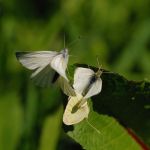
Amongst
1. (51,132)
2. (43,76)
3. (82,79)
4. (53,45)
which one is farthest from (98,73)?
(53,45)

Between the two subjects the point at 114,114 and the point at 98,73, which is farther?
the point at 114,114

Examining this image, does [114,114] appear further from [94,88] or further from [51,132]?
[51,132]

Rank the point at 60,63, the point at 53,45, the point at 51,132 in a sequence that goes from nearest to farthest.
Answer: the point at 60,63 → the point at 51,132 → the point at 53,45

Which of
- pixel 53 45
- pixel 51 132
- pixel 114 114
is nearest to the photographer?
pixel 114 114

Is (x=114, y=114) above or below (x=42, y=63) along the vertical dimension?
below

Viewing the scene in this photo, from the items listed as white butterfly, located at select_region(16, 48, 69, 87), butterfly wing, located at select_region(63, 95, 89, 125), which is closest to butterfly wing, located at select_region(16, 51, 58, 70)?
white butterfly, located at select_region(16, 48, 69, 87)

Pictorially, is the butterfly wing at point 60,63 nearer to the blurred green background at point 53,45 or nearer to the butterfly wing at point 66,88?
the butterfly wing at point 66,88

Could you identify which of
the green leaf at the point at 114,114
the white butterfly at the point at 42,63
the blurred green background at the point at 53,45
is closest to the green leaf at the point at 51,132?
the blurred green background at the point at 53,45
